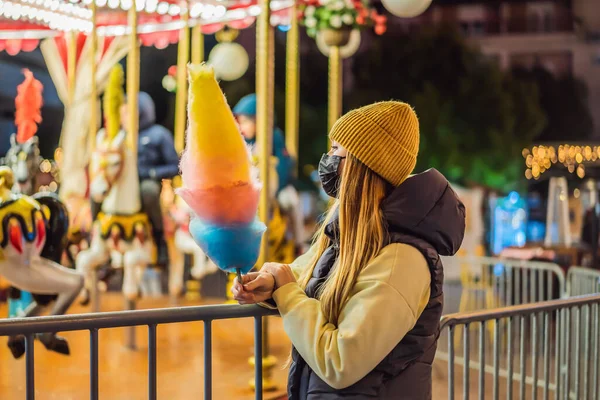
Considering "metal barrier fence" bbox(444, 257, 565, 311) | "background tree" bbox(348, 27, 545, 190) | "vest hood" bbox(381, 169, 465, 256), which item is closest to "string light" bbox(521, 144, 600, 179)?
"background tree" bbox(348, 27, 545, 190)

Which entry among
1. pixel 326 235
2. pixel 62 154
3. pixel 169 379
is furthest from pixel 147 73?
pixel 326 235

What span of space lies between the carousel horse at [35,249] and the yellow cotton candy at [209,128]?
3000 millimetres

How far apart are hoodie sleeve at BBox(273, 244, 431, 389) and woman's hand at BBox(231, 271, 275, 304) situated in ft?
0.37

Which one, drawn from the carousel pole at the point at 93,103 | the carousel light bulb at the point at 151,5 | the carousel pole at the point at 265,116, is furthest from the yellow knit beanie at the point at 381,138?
the carousel light bulb at the point at 151,5

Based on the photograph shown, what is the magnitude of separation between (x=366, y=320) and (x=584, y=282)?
4783 mm

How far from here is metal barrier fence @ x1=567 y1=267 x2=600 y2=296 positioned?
601cm

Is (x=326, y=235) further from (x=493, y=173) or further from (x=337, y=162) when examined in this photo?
(x=493, y=173)

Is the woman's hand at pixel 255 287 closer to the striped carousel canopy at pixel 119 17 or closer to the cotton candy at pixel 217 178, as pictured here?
the cotton candy at pixel 217 178

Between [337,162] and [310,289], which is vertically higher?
[337,162]

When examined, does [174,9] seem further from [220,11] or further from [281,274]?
[281,274]

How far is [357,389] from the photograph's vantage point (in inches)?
83.2

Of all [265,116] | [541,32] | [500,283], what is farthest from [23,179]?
[541,32]

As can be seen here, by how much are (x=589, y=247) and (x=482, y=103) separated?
43.0 feet

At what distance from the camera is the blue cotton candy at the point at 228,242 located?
2156mm
